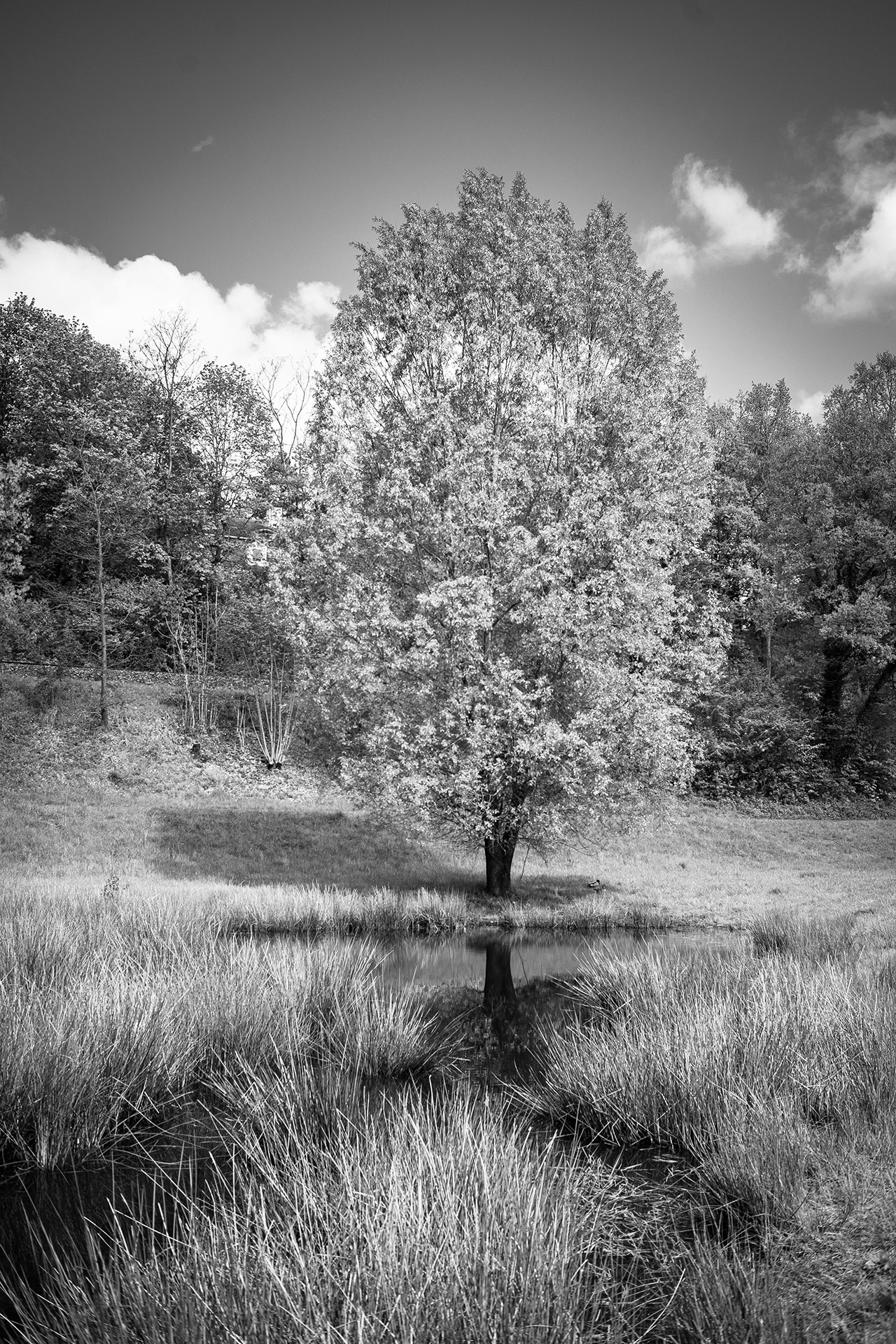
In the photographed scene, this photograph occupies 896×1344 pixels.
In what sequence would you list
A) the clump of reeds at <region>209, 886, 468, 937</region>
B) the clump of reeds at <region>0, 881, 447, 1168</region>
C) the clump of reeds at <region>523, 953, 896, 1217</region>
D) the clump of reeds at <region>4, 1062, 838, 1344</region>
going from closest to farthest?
the clump of reeds at <region>4, 1062, 838, 1344</region> → the clump of reeds at <region>523, 953, 896, 1217</region> → the clump of reeds at <region>0, 881, 447, 1168</region> → the clump of reeds at <region>209, 886, 468, 937</region>

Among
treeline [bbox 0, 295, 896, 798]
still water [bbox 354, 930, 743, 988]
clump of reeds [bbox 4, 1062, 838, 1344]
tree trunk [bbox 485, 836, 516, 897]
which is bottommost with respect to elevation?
still water [bbox 354, 930, 743, 988]

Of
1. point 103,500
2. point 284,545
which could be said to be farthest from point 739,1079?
point 103,500

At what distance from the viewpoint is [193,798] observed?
26391 millimetres

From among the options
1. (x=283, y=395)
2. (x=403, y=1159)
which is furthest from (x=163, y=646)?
(x=403, y=1159)

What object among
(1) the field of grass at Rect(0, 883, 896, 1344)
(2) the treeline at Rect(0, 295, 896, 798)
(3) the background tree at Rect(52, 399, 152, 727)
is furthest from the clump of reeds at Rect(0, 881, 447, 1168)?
(3) the background tree at Rect(52, 399, 152, 727)

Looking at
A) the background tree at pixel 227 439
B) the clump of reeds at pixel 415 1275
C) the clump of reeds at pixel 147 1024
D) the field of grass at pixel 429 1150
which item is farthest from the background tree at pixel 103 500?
the clump of reeds at pixel 415 1275

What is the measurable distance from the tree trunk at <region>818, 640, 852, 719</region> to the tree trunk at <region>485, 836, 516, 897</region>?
74.7 feet

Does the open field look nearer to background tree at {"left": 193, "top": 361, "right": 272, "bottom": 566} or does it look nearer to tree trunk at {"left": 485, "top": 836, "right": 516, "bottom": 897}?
tree trunk at {"left": 485, "top": 836, "right": 516, "bottom": 897}

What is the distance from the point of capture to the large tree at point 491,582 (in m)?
16.0

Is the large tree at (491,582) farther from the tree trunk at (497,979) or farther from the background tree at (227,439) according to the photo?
the background tree at (227,439)

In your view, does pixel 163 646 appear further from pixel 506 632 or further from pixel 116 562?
pixel 506 632

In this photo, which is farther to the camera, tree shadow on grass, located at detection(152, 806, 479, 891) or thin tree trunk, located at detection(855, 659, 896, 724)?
thin tree trunk, located at detection(855, 659, 896, 724)

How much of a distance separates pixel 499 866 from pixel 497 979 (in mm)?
5944

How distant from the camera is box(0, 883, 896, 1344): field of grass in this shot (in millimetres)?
3650
